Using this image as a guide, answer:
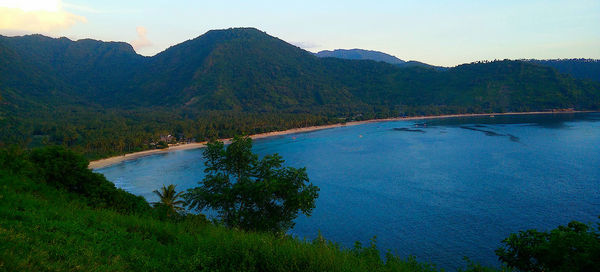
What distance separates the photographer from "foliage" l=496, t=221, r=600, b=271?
40.2 ft

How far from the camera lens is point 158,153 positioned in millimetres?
96750

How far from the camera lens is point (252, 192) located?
1827cm

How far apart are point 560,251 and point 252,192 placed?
13472 mm

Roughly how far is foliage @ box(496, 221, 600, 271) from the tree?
954 cm

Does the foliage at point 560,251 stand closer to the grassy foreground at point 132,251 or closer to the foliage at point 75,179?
the grassy foreground at point 132,251

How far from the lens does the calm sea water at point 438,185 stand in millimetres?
36750

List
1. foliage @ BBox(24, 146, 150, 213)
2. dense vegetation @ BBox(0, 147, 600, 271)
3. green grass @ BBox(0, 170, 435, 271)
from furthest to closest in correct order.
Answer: foliage @ BBox(24, 146, 150, 213) < dense vegetation @ BBox(0, 147, 600, 271) < green grass @ BBox(0, 170, 435, 271)

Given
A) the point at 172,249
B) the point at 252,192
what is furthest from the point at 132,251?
the point at 252,192

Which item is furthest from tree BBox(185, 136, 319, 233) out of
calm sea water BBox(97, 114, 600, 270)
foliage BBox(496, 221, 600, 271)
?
foliage BBox(496, 221, 600, 271)

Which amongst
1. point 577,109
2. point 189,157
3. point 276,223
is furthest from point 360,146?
point 577,109

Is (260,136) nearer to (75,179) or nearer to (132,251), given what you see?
(75,179)

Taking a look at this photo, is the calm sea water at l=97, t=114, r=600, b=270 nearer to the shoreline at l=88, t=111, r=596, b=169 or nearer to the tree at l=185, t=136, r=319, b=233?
the shoreline at l=88, t=111, r=596, b=169

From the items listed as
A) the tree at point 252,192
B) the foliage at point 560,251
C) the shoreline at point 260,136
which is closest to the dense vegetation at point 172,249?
the foliage at point 560,251

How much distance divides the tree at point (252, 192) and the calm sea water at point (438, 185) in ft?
24.3
